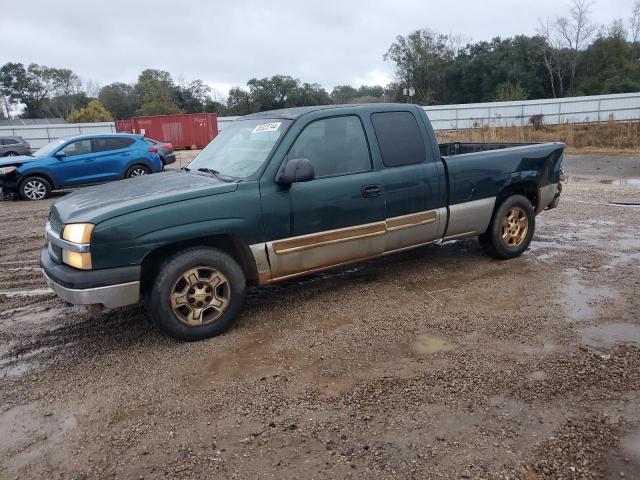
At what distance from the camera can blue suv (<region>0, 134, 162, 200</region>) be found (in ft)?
42.0

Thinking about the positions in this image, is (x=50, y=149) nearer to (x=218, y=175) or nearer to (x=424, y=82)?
(x=218, y=175)

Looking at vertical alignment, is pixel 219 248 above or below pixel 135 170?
below

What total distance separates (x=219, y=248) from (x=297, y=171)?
0.95 metres

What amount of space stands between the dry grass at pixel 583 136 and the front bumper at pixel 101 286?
64.1 feet

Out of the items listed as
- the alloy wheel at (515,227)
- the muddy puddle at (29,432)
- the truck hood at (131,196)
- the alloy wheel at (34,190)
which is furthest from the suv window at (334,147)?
the alloy wheel at (34,190)

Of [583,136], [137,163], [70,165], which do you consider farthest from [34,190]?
[583,136]

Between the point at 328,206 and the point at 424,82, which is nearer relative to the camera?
the point at 328,206

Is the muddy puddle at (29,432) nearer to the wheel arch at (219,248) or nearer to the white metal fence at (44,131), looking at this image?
the wheel arch at (219,248)

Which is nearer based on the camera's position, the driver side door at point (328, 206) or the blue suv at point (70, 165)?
the driver side door at point (328, 206)

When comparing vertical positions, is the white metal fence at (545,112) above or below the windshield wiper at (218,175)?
above

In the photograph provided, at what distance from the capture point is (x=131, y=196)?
13.8 feet

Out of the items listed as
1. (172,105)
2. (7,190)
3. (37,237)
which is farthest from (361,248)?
(172,105)

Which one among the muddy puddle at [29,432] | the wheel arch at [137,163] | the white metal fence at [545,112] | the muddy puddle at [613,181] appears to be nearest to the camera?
the muddy puddle at [29,432]

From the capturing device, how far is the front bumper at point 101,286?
147 inches
